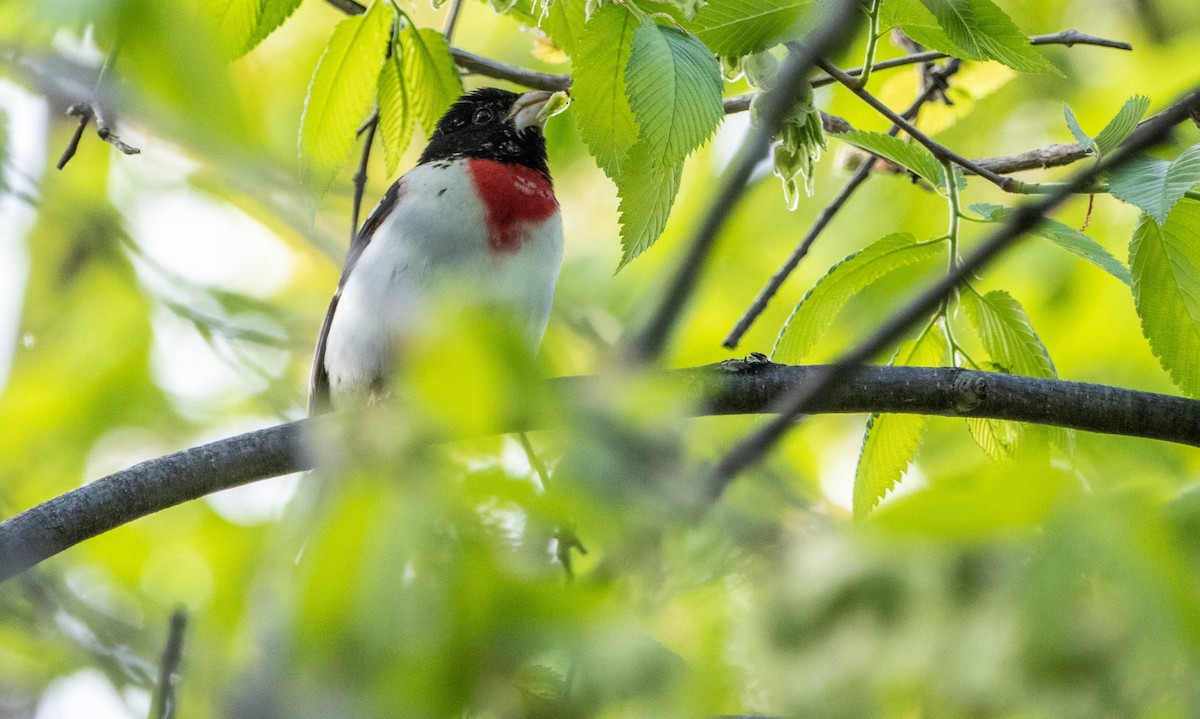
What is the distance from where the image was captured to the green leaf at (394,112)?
2.84 metres

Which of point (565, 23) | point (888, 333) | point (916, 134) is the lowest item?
point (888, 333)

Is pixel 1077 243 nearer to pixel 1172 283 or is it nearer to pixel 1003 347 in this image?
pixel 1172 283

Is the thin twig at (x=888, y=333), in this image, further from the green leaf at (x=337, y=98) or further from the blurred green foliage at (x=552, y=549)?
the green leaf at (x=337, y=98)

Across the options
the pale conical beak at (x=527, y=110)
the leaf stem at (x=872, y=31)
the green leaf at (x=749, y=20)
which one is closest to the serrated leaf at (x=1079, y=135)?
the leaf stem at (x=872, y=31)

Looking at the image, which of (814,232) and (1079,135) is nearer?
(1079,135)

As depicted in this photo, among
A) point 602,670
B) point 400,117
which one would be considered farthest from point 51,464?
point 602,670

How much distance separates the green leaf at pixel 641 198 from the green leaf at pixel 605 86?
0.11 ft

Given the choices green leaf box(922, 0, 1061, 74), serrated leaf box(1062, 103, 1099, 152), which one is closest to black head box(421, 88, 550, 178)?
green leaf box(922, 0, 1061, 74)

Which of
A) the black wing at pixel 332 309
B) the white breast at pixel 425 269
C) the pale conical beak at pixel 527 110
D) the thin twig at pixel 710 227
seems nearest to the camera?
the thin twig at pixel 710 227

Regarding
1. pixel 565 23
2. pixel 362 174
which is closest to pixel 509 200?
pixel 362 174

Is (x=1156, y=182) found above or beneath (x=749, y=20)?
beneath

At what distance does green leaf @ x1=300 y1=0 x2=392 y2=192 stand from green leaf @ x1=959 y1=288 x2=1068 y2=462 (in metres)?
1.49

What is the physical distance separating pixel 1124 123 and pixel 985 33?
0.32 metres

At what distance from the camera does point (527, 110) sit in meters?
4.44
